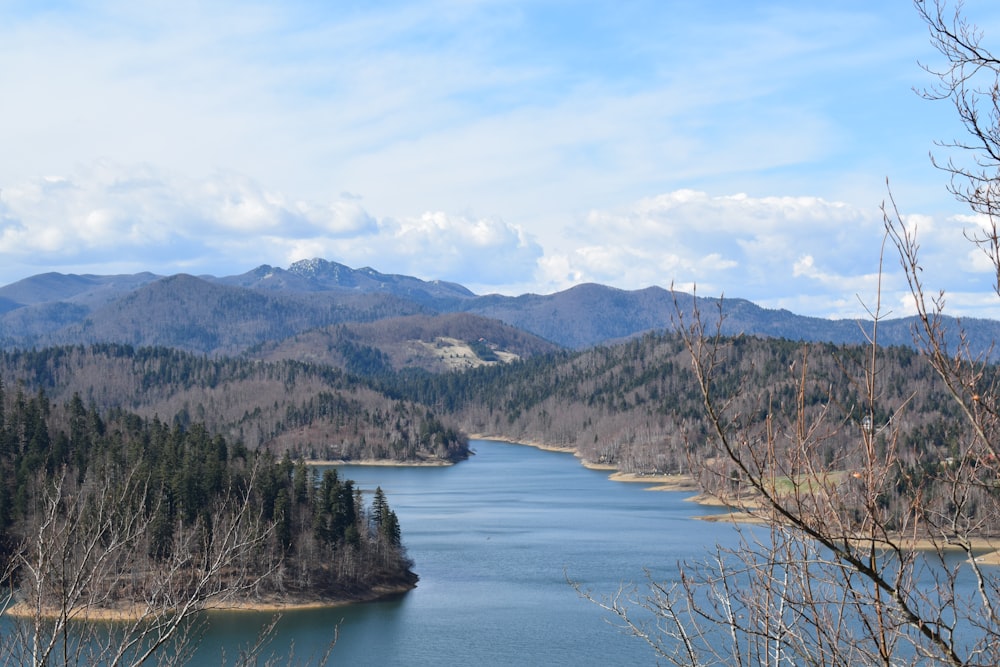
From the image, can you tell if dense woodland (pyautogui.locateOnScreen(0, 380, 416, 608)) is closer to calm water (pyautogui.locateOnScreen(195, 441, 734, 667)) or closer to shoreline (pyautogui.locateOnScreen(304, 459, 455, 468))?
calm water (pyautogui.locateOnScreen(195, 441, 734, 667))

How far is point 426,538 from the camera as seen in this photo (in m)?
81.5

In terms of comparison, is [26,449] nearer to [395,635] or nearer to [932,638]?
[395,635]

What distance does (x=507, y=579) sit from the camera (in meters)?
64.9

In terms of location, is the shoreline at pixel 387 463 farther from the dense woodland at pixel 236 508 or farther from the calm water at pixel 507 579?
the dense woodland at pixel 236 508

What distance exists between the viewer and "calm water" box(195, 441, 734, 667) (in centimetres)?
4850

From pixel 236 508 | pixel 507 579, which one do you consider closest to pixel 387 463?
pixel 507 579

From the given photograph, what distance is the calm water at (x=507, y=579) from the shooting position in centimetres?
4850

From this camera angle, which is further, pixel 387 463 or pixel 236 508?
pixel 387 463

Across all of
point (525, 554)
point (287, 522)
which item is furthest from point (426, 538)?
point (287, 522)

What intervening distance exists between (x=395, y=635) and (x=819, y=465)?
47304 millimetres

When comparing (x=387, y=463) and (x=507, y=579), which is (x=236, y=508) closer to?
(x=507, y=579)

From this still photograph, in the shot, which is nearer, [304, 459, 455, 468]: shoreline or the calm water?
the calm water

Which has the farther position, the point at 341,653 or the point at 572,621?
the point at 572,621

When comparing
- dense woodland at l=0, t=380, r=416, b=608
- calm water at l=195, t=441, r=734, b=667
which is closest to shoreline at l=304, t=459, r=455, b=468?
calm water at l=195, t=441, r=734, b=667
